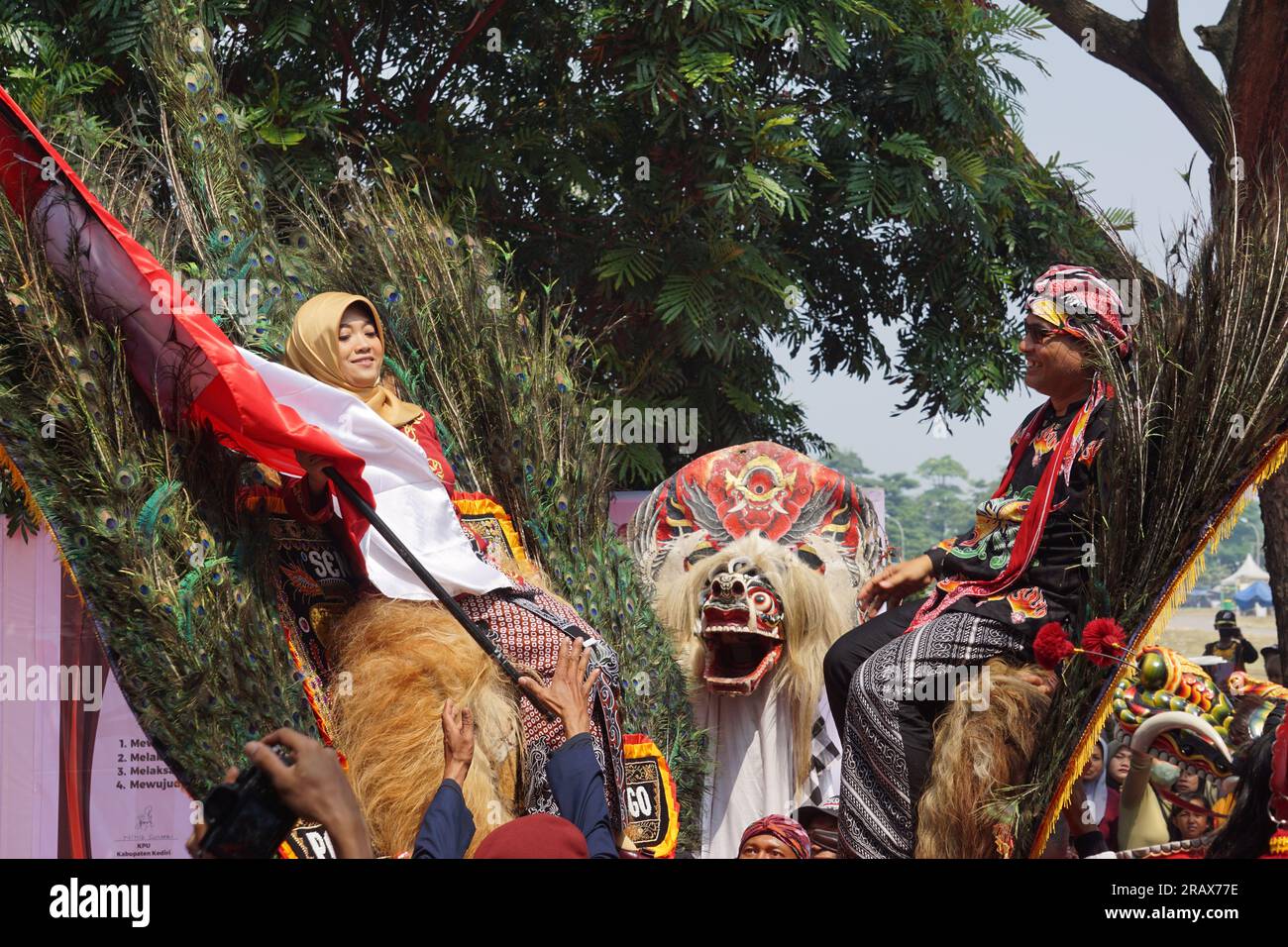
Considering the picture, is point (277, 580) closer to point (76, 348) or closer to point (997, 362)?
point (76, 348)

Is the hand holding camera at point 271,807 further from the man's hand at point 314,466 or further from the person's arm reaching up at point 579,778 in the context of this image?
the man's hand at point 314,466

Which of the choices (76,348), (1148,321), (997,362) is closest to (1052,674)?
(1148,321)

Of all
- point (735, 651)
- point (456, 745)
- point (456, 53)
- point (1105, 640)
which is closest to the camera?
point (456, 745)

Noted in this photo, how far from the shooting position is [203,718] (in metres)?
3.56

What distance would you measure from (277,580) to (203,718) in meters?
0.45

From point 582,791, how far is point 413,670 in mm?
951

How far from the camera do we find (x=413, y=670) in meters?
3.75

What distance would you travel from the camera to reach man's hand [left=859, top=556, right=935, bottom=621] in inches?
154

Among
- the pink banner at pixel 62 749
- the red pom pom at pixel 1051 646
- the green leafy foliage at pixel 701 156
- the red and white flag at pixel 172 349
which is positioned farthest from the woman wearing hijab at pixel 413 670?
the pink banner at pixel 62 749

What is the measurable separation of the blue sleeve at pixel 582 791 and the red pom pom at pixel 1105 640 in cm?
120

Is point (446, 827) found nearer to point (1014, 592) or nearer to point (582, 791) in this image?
point (582, 791)

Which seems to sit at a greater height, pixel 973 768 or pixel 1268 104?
pixel 1268 104

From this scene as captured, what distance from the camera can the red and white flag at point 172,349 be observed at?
3475 millimetres

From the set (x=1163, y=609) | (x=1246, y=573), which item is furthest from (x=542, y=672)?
(x=1246, y=573)
